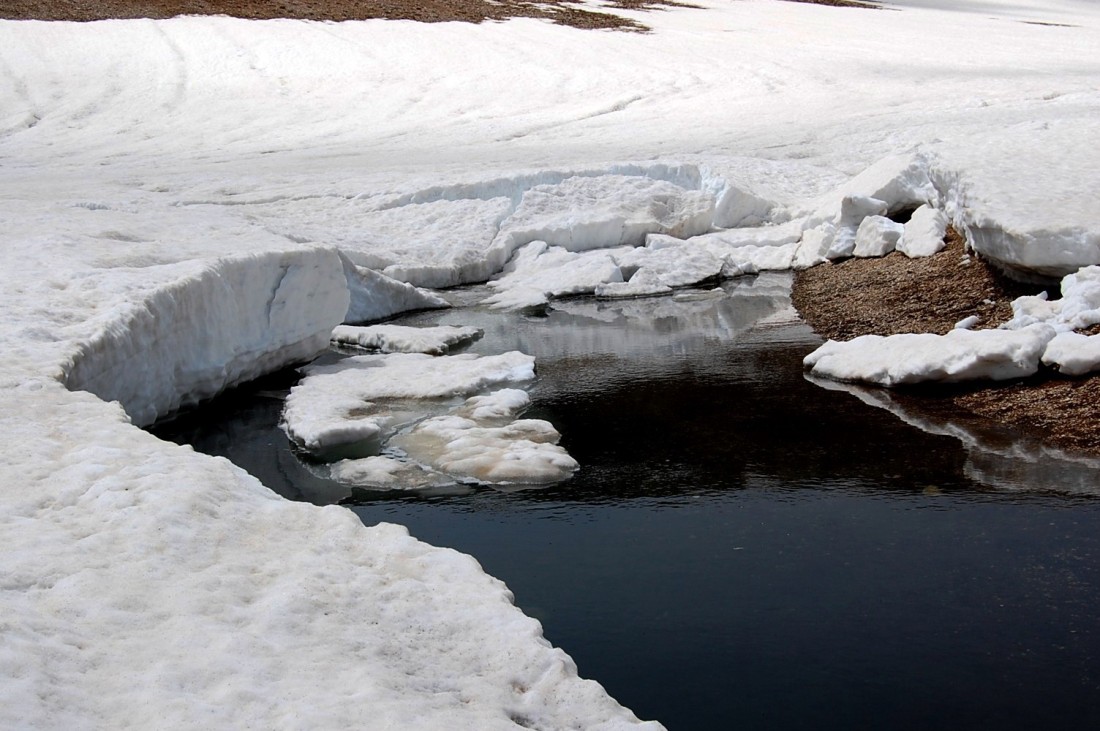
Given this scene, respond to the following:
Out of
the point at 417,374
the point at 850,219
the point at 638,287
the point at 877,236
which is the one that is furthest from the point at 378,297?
the point at 850,219

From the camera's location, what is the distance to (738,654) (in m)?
4.80

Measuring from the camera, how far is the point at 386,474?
707cm

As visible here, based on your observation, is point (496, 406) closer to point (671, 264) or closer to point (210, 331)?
point (210, 331)

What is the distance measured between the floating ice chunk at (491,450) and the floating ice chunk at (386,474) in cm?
12

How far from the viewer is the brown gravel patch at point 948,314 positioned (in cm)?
771

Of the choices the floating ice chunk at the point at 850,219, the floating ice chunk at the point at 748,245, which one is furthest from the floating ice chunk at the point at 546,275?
the floating ice chunk at the point at 850,219

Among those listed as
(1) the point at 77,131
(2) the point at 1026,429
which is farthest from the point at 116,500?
(1) the point at 77,131

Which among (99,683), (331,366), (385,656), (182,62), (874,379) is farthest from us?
(182,62)

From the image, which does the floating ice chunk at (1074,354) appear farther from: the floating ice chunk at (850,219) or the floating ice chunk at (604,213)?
the floating ice chunk at (604,213)

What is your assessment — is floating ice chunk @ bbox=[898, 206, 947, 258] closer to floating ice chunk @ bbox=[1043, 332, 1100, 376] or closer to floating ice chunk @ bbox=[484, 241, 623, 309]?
floating ice chunk @ bbox=[484, 241, 623, 309]

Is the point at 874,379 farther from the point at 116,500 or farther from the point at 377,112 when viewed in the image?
the point at 377,112

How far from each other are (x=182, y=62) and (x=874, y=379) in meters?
21.8

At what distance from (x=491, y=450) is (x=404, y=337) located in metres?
3.50

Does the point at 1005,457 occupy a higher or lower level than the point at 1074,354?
lower
